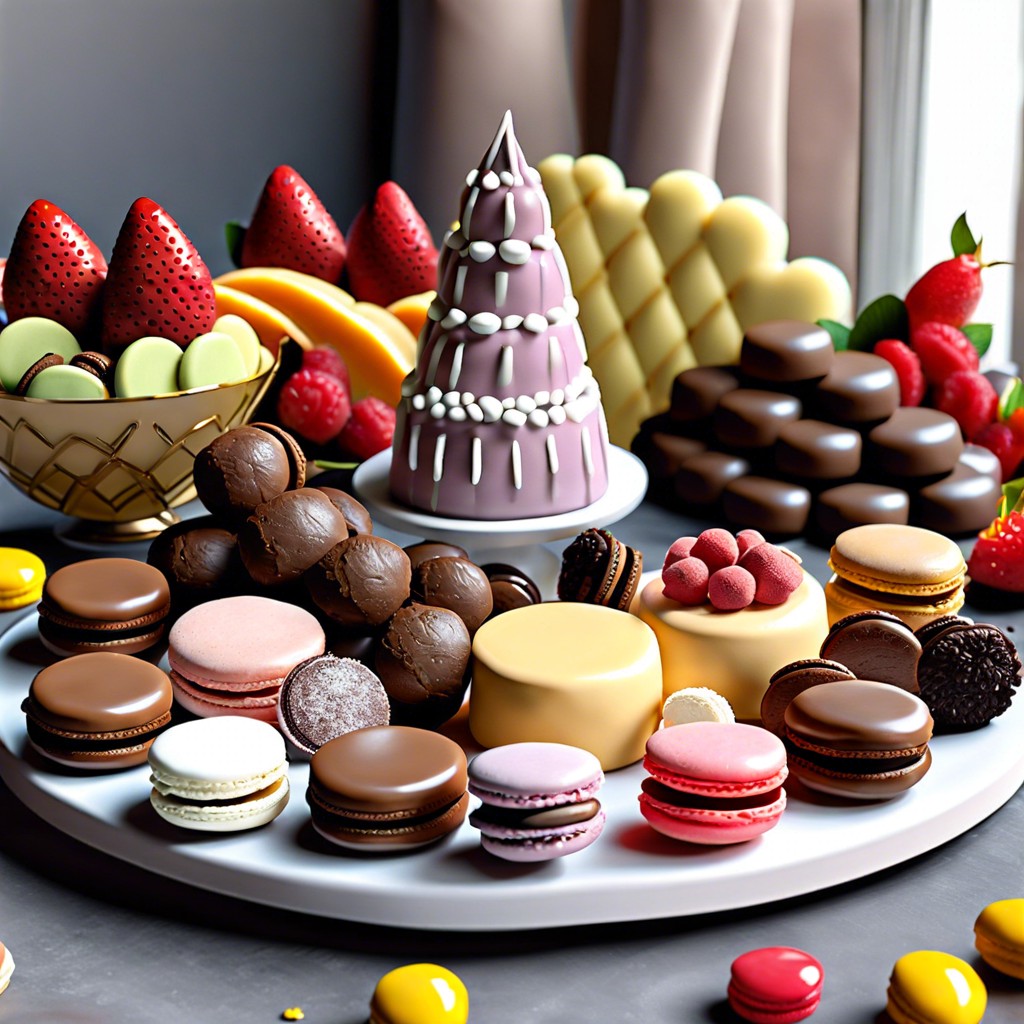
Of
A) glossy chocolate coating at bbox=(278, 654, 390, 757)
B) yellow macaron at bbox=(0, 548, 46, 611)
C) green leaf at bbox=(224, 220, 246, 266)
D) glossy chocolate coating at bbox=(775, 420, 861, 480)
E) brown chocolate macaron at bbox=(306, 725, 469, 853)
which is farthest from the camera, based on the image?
green leaf at bbox=(224, 220, 246, 266)

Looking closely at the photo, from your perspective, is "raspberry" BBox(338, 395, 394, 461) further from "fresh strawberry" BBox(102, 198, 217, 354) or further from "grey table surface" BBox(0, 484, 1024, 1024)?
"grey table surface" BBox(0, 484, 1024, 1024)

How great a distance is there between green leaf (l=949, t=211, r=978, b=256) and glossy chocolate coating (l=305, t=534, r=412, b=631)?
0.87m

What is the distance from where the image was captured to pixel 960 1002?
0.69m

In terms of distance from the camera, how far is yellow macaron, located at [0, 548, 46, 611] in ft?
4.03

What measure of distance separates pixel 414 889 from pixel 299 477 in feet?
1.43

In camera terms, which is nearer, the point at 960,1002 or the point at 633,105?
the point at 960,1002

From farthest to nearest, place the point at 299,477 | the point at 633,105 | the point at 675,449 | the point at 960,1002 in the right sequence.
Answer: the point at 633,105, the point at 675,449, the point at 299,477, the point at 960,1002

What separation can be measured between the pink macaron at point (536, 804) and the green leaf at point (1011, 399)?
2.92 feet

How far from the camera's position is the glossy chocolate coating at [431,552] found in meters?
1.07

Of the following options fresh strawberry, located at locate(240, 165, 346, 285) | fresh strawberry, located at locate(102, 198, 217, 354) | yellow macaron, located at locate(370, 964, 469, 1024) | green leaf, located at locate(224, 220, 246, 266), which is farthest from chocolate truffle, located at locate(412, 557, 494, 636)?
green leaf, located at locate(224, 220, 246, 266)

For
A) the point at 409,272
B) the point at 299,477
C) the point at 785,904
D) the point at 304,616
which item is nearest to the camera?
the point at 785,904

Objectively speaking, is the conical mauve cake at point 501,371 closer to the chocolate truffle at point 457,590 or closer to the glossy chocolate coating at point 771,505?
the chocolate truffle at point 457,590

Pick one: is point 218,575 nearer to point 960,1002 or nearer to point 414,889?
point 414,889

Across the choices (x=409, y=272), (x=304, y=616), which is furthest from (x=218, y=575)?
(x=409, y=272)
